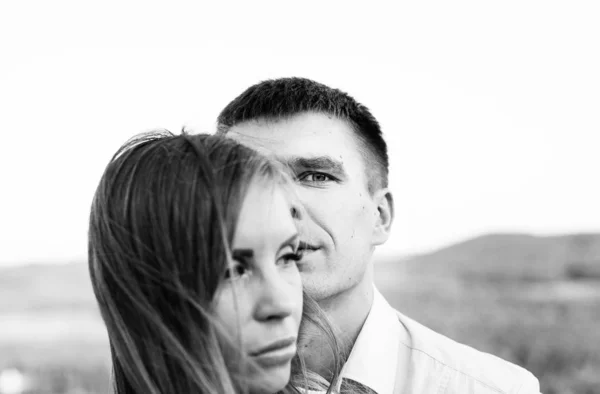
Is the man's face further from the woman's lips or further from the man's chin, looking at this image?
the woman's lips

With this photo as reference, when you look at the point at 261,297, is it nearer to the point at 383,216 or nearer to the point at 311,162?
the point at 311,162

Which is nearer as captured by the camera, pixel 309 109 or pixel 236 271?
pixel 236 271

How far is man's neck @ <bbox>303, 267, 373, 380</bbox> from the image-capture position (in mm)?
3387

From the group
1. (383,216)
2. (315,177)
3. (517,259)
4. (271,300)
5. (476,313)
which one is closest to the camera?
(271,300)

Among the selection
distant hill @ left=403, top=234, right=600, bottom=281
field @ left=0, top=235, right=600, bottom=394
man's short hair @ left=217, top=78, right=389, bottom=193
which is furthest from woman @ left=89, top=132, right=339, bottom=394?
distant hill @ left=403, top=234, right=600, bottom=281

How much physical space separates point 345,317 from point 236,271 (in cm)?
166

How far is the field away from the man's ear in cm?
378

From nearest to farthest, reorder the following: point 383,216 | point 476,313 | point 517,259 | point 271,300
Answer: point 271,300 → point 383,216 → point 476,313 → point 517,259

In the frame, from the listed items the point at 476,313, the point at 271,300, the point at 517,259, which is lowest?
the point at 517,259

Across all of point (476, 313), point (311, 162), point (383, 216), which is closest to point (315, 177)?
point (311, 162)

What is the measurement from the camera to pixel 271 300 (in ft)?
6.21

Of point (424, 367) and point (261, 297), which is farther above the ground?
point (261, 297)

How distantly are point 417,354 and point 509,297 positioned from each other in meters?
11.9

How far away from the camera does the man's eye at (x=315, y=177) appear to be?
3.38 metres
